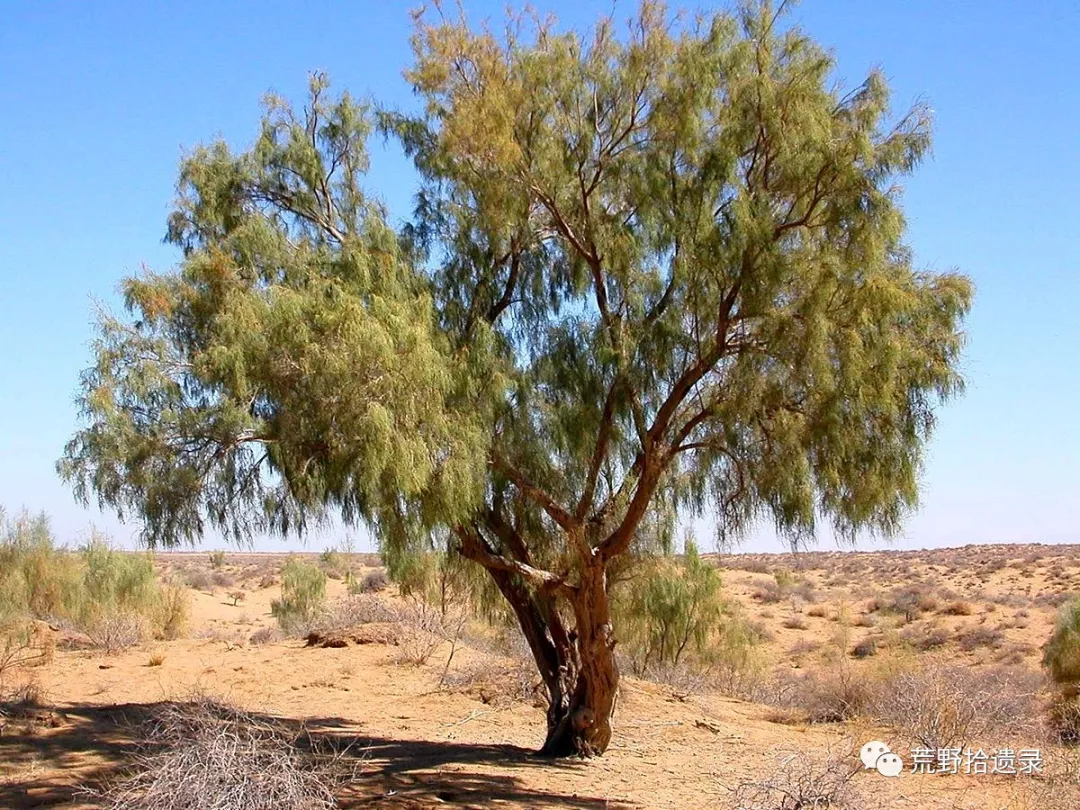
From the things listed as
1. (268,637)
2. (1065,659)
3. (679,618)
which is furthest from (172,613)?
(1065,659)

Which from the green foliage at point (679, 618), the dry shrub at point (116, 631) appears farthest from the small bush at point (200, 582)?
the green foliage at point (679, 618)

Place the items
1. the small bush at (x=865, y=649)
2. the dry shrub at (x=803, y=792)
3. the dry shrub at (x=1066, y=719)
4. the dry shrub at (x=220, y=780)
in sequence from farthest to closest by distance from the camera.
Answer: the small bush at (x=865, y=649), the dry shrub at (x=1066, y=719), the dry shrub at (x=803, y=792), the dry shrub at (x=220, y=780)

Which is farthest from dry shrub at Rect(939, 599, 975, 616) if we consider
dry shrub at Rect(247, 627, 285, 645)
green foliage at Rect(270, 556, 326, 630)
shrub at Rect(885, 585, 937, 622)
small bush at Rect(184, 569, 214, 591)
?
small bush at Rect(184, 569, 214, 591)

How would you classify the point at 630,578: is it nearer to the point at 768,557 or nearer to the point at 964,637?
the point at 964,637

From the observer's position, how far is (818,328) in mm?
9461

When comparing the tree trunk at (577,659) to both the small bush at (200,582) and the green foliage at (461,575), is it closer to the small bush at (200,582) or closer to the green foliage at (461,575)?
the green foliage at (461,575)

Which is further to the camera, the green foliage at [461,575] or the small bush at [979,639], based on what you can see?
the small bush at [979,639]

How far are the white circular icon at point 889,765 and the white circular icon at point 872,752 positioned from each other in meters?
0.07

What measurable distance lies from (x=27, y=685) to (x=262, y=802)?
32.8 ft

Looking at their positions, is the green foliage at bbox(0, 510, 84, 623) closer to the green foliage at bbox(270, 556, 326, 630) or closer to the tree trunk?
the green foliage at bbox(270, 556, 326, 630)

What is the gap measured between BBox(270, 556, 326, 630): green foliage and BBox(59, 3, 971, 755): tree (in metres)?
20.9

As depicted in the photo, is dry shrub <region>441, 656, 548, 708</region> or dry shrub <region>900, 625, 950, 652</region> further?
dry shrub <region>900, 625, 950, 652</region>

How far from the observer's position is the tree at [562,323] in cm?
980

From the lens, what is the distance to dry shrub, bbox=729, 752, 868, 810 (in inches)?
355
